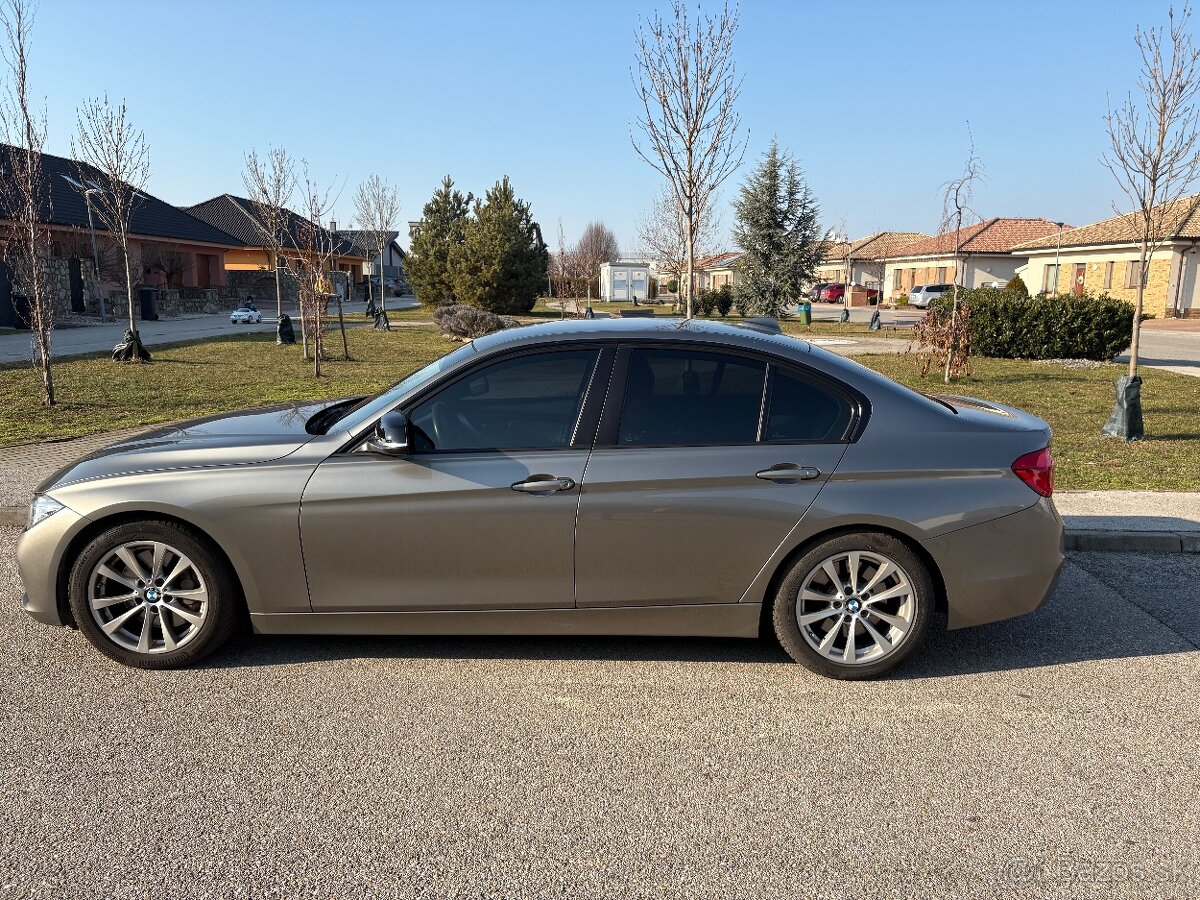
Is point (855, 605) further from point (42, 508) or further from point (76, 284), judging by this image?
point (76, 284)

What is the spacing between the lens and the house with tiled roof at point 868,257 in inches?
2907

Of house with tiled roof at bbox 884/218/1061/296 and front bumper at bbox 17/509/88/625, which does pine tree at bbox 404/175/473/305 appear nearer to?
house with tiled roof at bbox 884/218/1061/296

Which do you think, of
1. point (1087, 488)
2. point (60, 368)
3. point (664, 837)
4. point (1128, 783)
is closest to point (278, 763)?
point (664, 837)

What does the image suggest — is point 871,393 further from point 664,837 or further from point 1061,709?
point 664,837

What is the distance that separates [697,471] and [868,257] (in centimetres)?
7639

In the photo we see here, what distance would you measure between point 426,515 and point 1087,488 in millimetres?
6117

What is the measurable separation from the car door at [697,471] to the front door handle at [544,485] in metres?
0.09

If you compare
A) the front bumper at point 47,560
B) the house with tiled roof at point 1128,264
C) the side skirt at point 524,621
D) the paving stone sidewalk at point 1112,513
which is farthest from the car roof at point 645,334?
the house with tiled roof at point 1128,264

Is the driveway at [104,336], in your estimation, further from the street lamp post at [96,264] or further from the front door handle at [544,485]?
the front door handle at [544,485]

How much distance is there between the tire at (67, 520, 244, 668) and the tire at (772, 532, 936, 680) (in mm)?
2566

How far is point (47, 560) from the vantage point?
407 cm

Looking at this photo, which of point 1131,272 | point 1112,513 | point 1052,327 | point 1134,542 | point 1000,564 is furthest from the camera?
point 1131,272

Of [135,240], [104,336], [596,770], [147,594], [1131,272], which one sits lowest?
[596,770]

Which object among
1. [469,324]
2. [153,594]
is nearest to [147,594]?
[153,594]
